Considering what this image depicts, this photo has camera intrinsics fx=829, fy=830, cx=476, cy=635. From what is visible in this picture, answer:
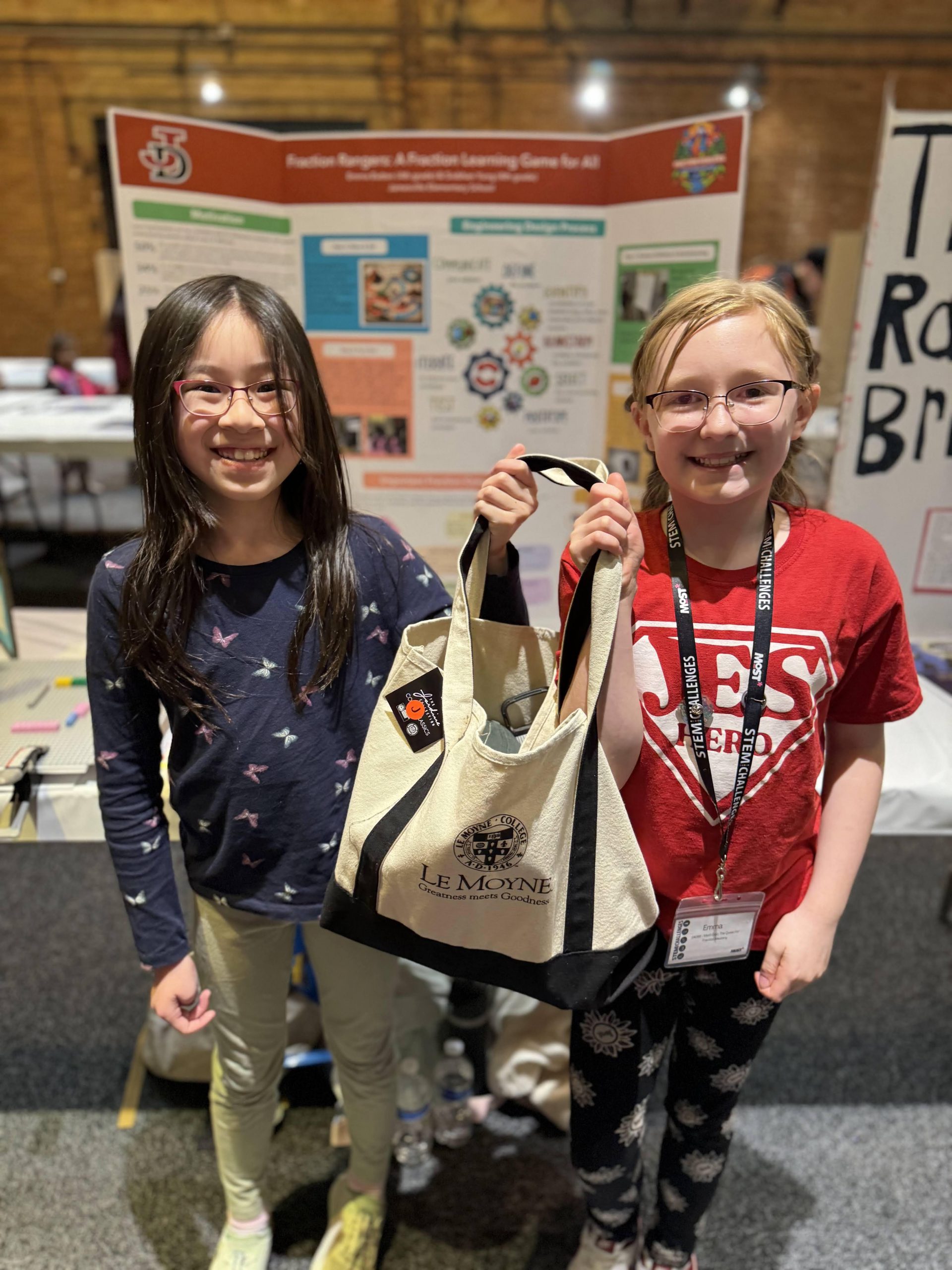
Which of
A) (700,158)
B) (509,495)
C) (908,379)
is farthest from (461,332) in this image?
(509,495)

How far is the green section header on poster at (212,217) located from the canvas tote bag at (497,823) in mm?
1379

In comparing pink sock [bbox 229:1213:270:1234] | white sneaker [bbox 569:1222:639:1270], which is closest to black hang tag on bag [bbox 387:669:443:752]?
white sneaker [bbox 569:1222:639:1270]

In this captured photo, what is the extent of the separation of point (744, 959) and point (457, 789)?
1.64 ft

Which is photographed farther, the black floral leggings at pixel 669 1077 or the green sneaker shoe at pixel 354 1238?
the green sneaker shoe at pixel 354 1238

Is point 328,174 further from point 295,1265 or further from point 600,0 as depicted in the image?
point 600,0

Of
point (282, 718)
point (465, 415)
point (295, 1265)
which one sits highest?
point (465, 415)

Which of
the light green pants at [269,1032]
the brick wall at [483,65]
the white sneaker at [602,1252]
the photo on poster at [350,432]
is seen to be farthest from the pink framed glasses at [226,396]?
the brick wall at [483,65]

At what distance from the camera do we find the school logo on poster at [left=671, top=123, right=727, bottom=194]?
1.69 metres

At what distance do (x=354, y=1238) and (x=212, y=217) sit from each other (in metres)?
2.01

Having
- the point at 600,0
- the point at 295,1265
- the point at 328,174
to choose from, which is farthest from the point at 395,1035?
the point at 600,0

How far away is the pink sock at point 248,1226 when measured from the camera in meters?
1.35

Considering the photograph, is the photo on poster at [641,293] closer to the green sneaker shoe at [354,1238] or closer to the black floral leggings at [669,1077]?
the black floral leggings at [669,1077]

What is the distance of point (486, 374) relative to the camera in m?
2.06

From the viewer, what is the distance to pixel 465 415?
6.90ft
